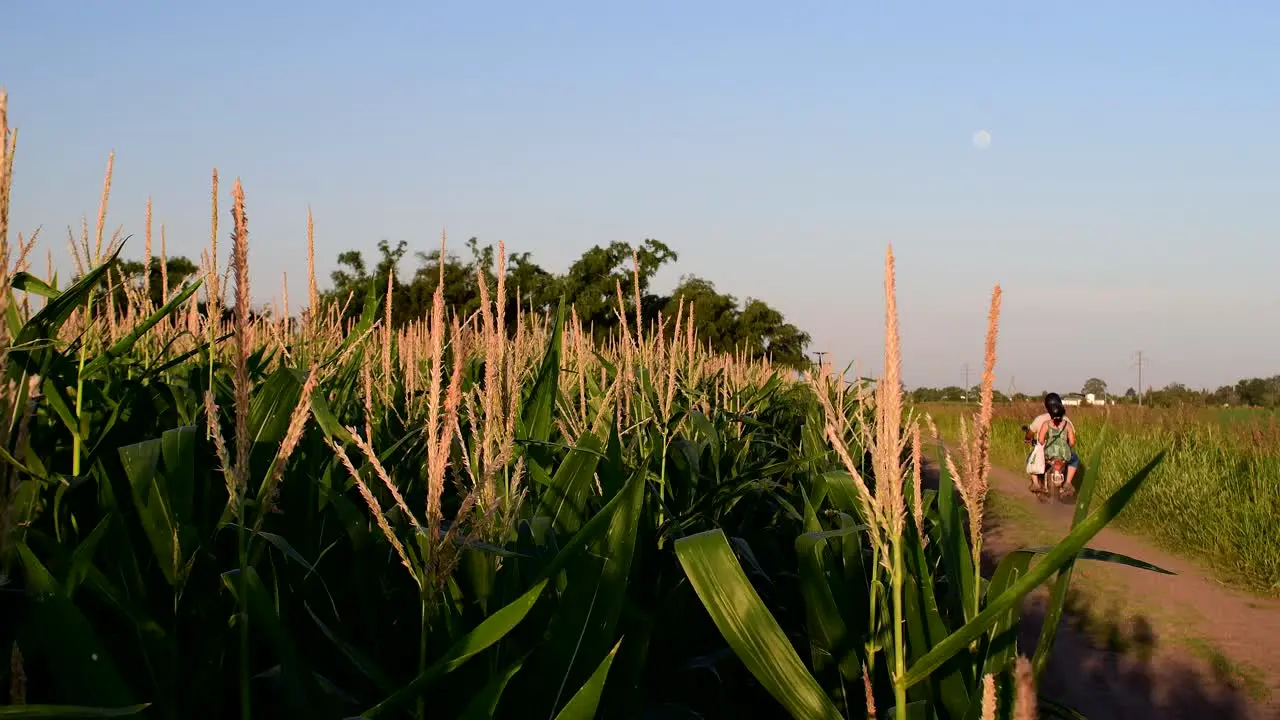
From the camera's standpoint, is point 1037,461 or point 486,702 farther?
point 1037,461

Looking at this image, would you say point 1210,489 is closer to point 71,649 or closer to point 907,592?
point 907,592

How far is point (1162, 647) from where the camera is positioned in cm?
586

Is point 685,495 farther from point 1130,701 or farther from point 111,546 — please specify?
point 1130,701

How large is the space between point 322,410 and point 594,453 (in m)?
0.63

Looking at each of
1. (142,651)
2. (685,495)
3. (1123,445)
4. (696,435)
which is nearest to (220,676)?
(142,651)

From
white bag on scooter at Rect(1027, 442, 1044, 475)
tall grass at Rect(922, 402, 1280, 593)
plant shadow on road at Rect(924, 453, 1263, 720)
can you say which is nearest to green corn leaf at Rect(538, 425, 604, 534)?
plant shadow on road at Rect(924, 453, 1263, 720)

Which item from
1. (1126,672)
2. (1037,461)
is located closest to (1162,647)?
(1126,672)

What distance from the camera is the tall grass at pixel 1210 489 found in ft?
26.2

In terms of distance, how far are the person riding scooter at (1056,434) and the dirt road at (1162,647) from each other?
2.84 meters

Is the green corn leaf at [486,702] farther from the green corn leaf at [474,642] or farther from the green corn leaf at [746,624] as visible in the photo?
the green corn leaf at [746,624]

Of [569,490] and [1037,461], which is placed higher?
[569,490]

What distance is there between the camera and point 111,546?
1916 mm

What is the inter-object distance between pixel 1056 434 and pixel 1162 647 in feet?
19.5

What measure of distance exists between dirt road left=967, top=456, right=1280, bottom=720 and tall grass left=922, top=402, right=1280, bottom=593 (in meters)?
0.34
